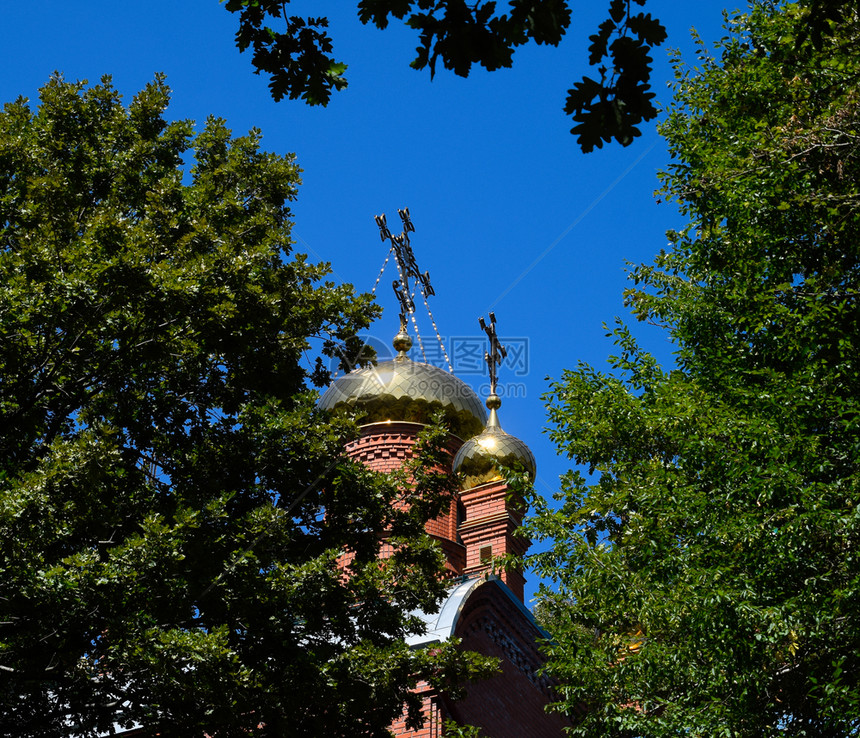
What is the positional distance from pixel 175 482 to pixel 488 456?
9.93 metres

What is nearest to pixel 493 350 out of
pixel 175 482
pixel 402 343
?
pixel 402 343

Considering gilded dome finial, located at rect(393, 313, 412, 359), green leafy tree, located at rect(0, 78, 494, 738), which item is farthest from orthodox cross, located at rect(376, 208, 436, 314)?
green leafy tree, located at rect(0, 78, 494, 738)

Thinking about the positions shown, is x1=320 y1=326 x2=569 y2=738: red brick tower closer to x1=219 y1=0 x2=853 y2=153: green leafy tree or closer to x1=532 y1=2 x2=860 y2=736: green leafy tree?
x1=532 y1=2 x2=860 y2=736: green leafy tree

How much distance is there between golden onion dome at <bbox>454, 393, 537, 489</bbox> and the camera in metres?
18.4

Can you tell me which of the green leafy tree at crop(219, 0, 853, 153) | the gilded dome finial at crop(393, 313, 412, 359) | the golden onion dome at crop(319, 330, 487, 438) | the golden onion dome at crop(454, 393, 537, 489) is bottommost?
the green leafy tree at crop(219, 0, 853, 153)

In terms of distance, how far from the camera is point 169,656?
23.3 feet

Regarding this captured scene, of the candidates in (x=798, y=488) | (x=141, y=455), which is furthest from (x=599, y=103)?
(x=141, y=455)

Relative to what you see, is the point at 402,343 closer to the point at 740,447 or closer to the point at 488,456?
the point at 488,456

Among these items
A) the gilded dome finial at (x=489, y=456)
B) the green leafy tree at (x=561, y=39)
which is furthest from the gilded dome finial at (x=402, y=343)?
the green leafy tree at (x=561, y=39)

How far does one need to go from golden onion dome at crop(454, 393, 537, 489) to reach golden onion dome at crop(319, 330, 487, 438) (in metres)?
0.93

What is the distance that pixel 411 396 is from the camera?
19.5m

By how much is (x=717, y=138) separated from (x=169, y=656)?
25.0 ft

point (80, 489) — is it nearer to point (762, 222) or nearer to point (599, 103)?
point (599, 103)

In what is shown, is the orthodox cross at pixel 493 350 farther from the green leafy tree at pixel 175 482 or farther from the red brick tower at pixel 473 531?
the green leafy tree at pixel 175 482
